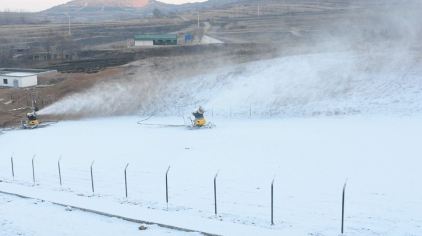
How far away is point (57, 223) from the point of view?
1578 centimetres

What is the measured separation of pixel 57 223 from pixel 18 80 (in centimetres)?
4064

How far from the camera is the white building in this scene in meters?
52.9

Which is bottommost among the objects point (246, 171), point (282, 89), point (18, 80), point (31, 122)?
point (246, 171)

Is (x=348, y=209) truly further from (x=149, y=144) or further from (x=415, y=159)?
(x=149, y=144)

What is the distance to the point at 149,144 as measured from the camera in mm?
30922

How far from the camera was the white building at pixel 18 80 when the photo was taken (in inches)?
2082

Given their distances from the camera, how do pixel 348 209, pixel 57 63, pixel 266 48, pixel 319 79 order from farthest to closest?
pixel 57 63 → pixel 266 48 → pixel 319 79 → pixel 348 209

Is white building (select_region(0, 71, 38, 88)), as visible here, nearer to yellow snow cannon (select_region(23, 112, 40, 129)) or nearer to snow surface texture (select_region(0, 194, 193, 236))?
yellow snow cannon (select_region(23, 112, 40, 129))

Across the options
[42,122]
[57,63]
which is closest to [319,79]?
A: [42,122]

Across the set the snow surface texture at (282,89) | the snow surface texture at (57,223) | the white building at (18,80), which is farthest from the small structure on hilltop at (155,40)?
the snow surface texture at (57,223)

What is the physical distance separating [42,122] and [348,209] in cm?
2994

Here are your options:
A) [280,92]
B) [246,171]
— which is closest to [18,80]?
[280,92]

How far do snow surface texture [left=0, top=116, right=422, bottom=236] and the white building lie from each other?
17266 mm

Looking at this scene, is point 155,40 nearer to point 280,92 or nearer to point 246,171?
point 280,92
